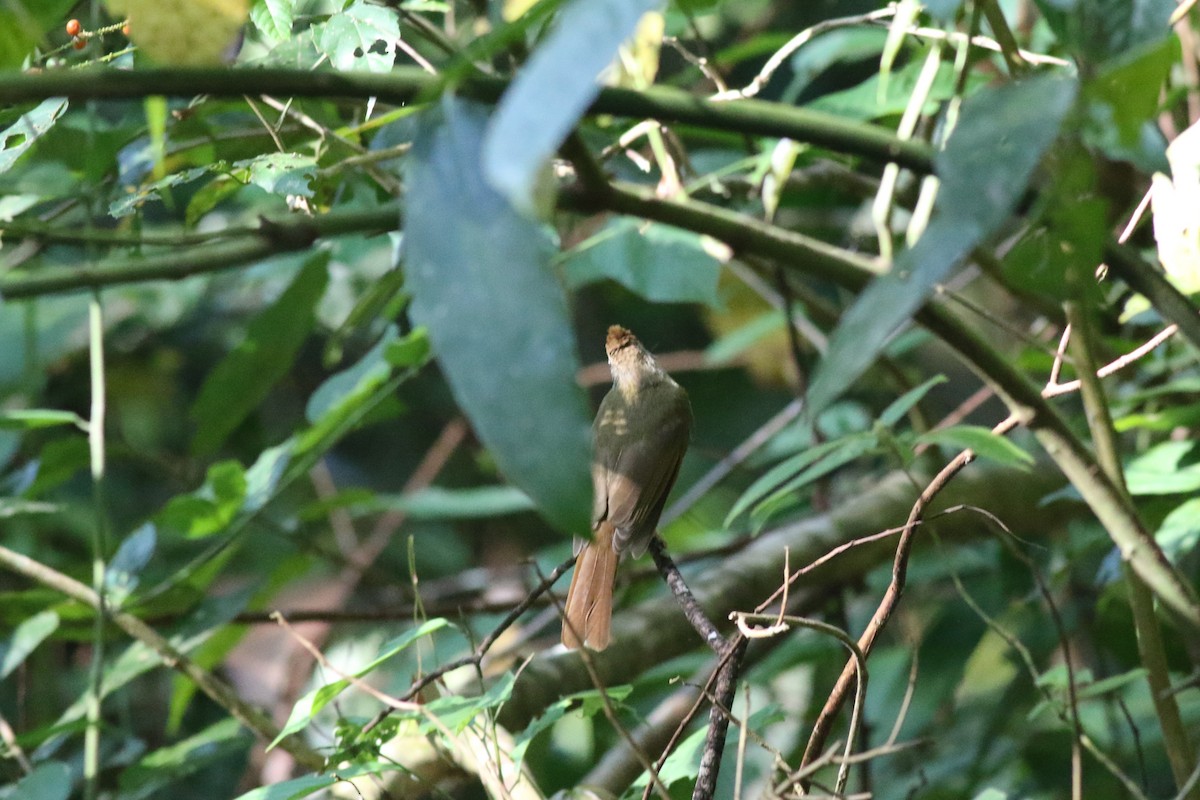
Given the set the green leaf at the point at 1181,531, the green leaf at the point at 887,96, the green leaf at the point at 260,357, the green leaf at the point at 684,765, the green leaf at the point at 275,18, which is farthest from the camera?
Answer: the green leaf at the point at 260,357

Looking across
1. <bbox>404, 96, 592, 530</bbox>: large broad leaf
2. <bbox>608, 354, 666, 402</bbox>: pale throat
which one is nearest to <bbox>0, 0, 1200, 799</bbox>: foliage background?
<bbox>404, 96, 592, 530</bbox>: large broad leaf

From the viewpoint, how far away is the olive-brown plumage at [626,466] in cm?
138

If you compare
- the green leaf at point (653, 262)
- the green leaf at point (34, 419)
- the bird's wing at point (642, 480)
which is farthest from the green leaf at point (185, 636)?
the green leaf at point (653, 262)

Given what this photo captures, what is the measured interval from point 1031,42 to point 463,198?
1687mm

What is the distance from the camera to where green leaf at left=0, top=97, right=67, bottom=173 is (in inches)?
37.7

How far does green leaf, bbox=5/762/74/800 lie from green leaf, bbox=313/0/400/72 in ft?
2.62

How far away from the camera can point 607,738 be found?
7.07 ft

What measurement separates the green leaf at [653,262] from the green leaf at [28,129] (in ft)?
2.49

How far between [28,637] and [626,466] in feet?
2.61

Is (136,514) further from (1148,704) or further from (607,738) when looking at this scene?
(1148,704)

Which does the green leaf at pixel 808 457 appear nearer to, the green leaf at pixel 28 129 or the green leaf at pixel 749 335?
the green leaf at pixel 28 129

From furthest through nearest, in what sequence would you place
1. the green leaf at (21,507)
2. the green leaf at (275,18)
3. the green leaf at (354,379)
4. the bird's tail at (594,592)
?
1. the green leaf at (354,379)
2. the green leaf at (21,507)
3. the bird's tail at (594,592)
4. the green leaf at (275,18)

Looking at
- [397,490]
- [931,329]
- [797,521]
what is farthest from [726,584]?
[397,490]

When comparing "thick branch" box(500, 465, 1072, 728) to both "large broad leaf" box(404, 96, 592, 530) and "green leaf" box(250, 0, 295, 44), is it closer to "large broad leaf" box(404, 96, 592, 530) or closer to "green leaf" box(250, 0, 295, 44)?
"green leaf" box(250, 0, 295, 44)
